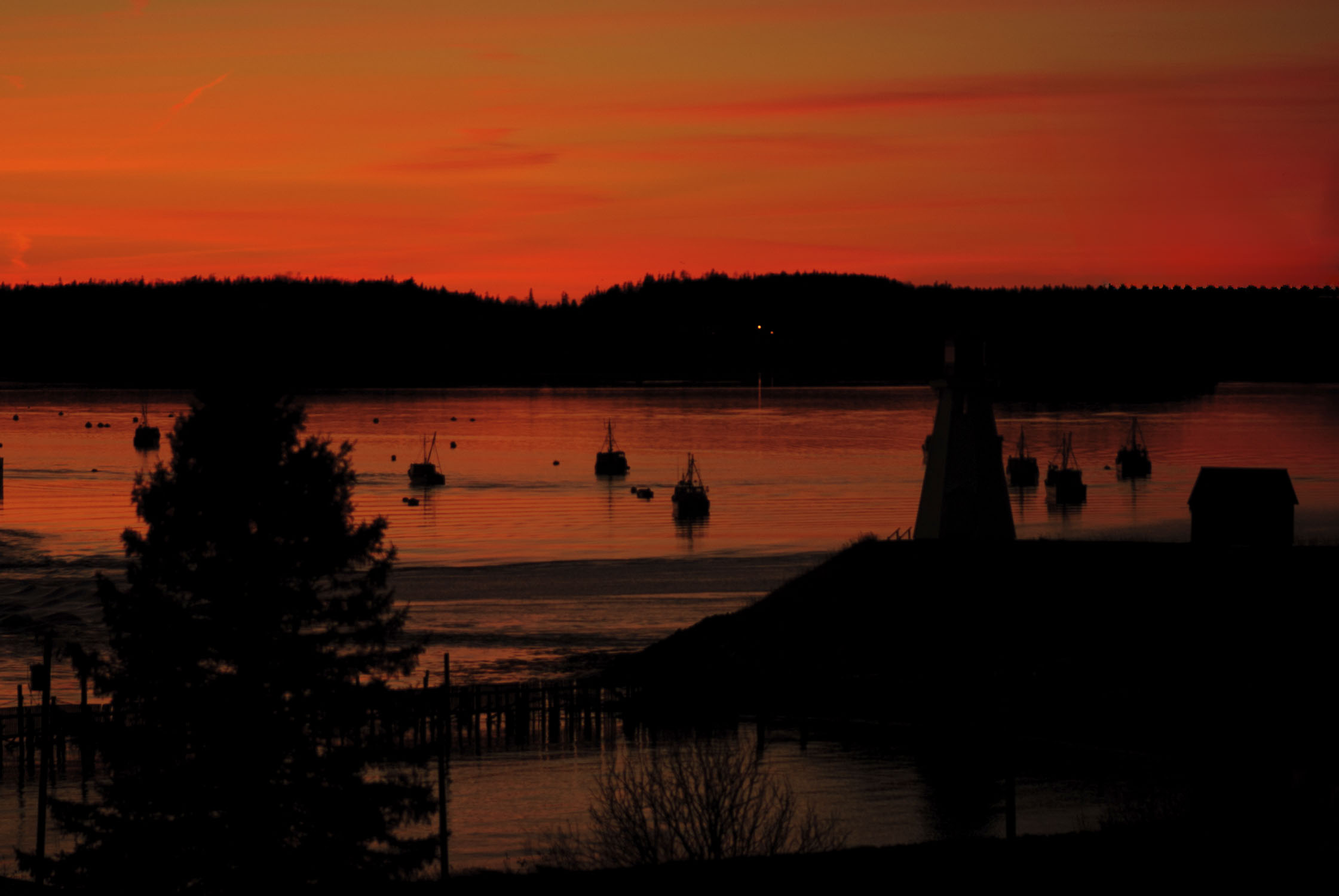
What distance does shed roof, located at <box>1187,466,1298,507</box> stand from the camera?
43969 mm

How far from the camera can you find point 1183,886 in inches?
788

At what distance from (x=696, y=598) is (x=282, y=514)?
55.4 meters

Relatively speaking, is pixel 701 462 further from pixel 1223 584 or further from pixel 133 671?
pixel 133 671

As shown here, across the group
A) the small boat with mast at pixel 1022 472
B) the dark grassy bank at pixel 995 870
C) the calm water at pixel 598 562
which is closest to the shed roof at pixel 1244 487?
the calm water at pixel 598 562

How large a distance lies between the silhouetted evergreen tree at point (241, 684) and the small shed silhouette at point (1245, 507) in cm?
2887

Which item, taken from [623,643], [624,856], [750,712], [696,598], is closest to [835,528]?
[696,598]

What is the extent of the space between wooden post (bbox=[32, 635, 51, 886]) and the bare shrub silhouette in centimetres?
796

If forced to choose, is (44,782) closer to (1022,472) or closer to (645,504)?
(645,504)

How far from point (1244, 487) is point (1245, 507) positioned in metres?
0.60

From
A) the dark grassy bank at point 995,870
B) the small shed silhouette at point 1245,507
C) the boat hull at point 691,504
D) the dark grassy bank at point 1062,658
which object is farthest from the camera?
the boat hull at point 691,504

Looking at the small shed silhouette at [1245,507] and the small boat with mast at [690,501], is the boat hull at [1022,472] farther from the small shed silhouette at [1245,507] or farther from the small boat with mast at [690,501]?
the small shed silhouette at [1245,507]

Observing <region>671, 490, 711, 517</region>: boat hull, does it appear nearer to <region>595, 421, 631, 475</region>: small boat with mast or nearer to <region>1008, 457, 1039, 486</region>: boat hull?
<region>1008, 457, 1039, 486</region>: boat hull

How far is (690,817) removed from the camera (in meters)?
27.8

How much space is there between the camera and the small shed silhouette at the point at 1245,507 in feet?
144
